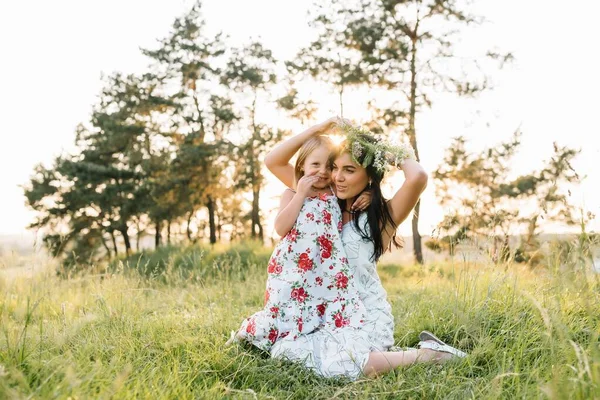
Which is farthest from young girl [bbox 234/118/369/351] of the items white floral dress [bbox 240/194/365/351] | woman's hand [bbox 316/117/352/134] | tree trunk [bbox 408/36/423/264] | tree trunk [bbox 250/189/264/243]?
tree trunk [bbox 250/189/264/243]

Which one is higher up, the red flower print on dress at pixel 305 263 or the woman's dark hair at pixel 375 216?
the woman's dark hair at pixel 375 216

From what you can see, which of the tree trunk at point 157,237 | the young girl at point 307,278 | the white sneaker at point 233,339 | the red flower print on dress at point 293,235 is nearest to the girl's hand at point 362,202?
the young girl at point 307,278

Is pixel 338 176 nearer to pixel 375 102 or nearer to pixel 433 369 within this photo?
pixel 433 369

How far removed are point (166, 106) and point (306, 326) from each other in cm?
2173

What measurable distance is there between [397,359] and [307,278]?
804 millimetres

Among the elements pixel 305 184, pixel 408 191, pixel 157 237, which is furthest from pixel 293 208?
pixel 157 237

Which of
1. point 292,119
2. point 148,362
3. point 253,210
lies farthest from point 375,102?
point 148,362

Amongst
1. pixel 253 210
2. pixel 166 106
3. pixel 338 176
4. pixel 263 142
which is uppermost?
pixel 166 106

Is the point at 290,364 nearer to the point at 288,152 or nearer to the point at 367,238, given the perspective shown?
the point at 367,238

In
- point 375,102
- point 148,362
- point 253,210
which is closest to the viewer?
point 148,362

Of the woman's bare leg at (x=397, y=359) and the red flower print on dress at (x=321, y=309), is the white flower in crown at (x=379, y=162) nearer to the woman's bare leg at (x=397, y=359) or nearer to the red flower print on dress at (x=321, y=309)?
the red flower print on dress at (x=321, y=309)

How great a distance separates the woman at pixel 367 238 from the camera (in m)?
3.51

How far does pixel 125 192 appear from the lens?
26109 mm

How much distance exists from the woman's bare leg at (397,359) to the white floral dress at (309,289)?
0.30 metres
